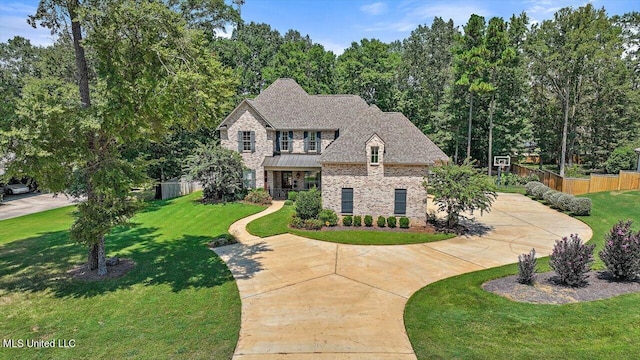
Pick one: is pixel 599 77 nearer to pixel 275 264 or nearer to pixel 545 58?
pixel 545 58

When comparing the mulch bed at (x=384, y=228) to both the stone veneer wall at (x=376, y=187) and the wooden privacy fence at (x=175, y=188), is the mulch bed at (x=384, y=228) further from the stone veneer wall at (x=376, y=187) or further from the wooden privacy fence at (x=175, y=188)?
the wooden privacy fence at (x=175, y=188)

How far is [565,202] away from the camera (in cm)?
2464

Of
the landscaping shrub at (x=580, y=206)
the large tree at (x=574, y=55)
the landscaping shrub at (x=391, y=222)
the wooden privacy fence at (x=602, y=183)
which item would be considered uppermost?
the large tree at (x=574, y=55)

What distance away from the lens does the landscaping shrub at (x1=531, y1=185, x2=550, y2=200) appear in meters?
29.3

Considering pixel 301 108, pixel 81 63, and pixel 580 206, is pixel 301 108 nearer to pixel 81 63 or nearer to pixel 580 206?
pixel 81 63

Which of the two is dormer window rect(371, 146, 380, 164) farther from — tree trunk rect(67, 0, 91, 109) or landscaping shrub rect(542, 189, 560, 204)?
landscaping shrub rect(542, 189, 560, 204)

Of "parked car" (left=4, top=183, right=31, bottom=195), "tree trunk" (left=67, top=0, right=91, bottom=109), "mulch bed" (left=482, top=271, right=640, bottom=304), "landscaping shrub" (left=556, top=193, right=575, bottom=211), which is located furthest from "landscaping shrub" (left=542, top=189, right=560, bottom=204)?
"parked car" (left=4, top=183, right=31, bottom=195)

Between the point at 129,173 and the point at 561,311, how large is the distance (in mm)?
15555

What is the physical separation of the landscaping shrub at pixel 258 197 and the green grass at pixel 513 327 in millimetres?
17263

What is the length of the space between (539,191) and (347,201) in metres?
18.8

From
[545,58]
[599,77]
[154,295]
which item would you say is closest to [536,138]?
[599,77]

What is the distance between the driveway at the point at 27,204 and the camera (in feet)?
94.6

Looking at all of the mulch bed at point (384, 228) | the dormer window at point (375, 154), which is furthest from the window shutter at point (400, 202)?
the dormer window at point (375, 154)

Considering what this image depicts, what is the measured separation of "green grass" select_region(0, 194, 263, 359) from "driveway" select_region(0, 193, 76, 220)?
31.7 feet
